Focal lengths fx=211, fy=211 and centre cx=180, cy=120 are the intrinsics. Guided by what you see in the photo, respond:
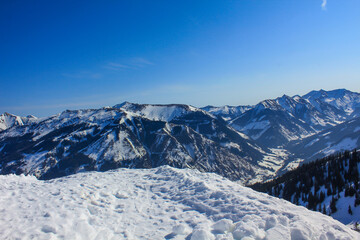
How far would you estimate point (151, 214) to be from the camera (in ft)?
55.9

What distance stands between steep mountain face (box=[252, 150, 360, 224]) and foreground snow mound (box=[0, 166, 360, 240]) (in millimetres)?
22450

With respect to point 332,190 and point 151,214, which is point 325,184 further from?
point 151,214

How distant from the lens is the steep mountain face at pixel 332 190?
106ft

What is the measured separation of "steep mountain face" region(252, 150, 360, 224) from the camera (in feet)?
106

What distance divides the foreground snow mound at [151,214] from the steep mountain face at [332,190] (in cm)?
2245

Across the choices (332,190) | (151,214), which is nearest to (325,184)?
(332,190)

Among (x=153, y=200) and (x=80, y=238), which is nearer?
(x=80, y=238)

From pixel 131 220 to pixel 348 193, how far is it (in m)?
38.1

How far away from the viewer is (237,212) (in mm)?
15258

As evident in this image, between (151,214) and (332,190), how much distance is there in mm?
44339

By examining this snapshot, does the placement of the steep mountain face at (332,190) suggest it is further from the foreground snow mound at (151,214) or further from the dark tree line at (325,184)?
the foreground snow mound at (151,214)

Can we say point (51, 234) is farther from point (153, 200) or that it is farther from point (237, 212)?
point (237, 212)

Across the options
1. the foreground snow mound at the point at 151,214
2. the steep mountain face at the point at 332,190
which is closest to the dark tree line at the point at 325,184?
the steep mountain face at the point at 332,190

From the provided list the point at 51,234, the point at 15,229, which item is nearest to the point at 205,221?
the point at 51,234
